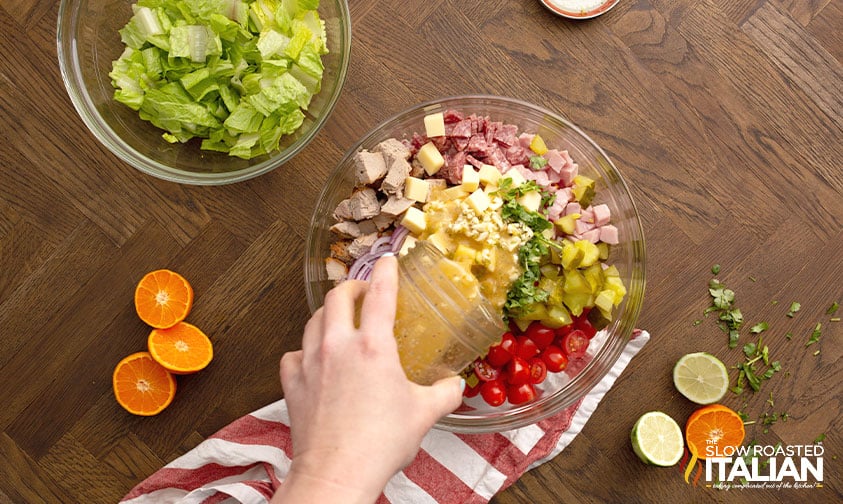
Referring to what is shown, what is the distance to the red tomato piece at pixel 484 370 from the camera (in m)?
1.93

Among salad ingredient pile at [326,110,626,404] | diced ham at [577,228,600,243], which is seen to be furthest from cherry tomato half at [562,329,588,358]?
diced ham at [577,228,600,243]

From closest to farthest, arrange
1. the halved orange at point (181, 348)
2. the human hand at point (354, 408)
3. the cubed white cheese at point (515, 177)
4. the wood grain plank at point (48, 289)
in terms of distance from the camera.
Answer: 1. the human hand at point (354, 408)
2. the cubed white cheese at point (515, 177)
3. the halved orange at point (181, 348)
4. the wood grain plank at point (48, 289)

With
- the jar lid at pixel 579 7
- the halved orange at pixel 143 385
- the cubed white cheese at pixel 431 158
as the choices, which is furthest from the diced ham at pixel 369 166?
the halved orange at pixel 143 385

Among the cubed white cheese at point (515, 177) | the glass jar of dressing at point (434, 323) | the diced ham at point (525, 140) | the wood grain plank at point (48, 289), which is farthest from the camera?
the wood grain plank at point (48, 289)

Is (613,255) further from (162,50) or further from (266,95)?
(162,50)

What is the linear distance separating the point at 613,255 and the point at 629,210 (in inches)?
6.2

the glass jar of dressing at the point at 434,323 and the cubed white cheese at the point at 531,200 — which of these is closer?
the glass jar of dressing at the point at 434,323

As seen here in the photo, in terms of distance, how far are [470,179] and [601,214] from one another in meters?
0.45

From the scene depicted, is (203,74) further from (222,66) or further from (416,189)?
(416,189)

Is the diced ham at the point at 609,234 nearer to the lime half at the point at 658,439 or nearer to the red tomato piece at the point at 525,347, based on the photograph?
the red tomato piece at the point at 525,347

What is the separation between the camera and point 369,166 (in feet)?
6.31

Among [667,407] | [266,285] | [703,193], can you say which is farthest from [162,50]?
[667,407]

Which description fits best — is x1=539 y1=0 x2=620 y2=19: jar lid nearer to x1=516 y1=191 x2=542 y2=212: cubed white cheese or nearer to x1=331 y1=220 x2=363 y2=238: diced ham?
x1=516 y1=191 x2=542 y2=212: cubed white cheese

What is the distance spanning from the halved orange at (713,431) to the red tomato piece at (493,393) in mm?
815
